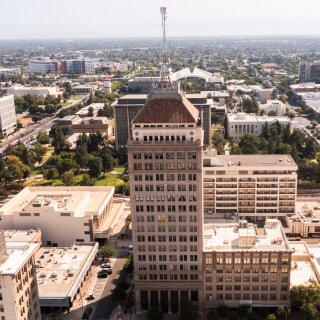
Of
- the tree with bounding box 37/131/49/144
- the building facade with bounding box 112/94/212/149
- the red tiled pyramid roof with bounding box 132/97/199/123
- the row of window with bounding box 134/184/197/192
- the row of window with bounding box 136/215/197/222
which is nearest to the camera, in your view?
the red tiled pyramid roof with bounding box 132/97/199/123

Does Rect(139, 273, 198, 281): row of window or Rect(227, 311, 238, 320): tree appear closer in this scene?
Rect(227, 311, 238, 320): tree

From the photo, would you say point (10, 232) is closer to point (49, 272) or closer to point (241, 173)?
point (49, 272)

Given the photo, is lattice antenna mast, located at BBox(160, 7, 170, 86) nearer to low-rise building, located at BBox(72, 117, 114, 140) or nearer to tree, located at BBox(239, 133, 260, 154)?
tree, located at BBox(239, 133, 260, 154)

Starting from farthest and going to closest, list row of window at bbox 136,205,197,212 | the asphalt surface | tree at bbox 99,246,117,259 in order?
tree at bbox 99,246,117,259
the asphalt surface
row of window at bbox 136,205,197,212

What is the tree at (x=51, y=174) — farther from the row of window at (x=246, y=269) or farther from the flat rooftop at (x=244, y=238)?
the row of window at (x=246, y=269)

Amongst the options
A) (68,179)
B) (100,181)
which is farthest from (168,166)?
(100,181)

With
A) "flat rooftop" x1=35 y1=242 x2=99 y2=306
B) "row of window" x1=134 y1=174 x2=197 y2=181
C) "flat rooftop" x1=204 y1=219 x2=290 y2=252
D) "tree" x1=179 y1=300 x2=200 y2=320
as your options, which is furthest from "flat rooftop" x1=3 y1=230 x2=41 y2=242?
"tree" x1=179 y1=300 x2=200 y2=320

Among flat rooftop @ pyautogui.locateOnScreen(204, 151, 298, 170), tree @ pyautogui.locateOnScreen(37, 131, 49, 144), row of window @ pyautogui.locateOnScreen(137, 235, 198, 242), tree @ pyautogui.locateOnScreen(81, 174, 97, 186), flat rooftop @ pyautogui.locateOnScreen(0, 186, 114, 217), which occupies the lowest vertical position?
tree @ pyautogui.locateOnScreen(81, 174, 97, 186)

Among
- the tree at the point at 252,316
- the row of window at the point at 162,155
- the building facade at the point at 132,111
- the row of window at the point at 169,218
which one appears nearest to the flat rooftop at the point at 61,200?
the row of window at the point at 169,218
